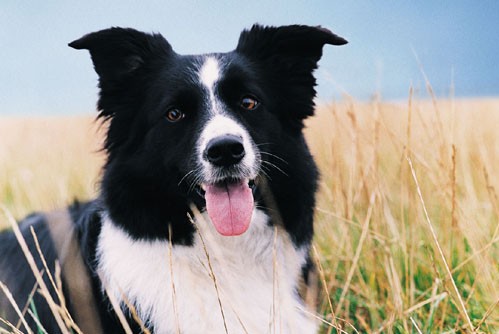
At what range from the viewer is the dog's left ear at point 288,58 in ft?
11.0

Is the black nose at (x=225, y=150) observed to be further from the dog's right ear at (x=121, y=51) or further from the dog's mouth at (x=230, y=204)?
the dog's right ear at (x=121, y=51)

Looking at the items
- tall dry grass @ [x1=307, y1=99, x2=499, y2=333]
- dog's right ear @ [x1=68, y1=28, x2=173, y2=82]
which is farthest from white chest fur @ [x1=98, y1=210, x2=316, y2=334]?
dog's right ear @ [x1=68, y1=28, x2=173, y2=82]

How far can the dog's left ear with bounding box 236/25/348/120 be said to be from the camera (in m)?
3.34

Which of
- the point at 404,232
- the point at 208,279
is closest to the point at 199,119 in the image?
the point at 208,279

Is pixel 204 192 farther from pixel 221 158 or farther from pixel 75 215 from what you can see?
pixel 75 215

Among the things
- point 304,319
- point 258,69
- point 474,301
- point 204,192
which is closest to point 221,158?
point 204,192

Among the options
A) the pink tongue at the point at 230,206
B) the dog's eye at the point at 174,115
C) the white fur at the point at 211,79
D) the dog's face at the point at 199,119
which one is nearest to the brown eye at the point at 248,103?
the dog's face at the point at 199,119

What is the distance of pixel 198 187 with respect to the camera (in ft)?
9.87

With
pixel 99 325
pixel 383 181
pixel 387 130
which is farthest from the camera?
pixel 383 181

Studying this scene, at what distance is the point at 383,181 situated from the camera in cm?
451

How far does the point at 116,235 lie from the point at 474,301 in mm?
2129

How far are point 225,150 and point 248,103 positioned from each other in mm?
466

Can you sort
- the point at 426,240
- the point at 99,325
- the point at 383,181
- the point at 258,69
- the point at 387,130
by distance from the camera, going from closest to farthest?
1. the point at 99,325
2. the point at 258,69
3. the point at 387,130
4. the point at 426,240
5. the point at 383,181

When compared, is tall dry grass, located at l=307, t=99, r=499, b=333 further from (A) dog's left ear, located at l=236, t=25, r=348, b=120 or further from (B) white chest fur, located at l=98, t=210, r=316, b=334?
(B) white chest fur, located at l=98, t=210, r=316, b=334
